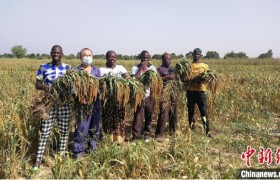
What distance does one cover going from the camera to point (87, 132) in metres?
4.11

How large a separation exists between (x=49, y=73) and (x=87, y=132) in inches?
41.3

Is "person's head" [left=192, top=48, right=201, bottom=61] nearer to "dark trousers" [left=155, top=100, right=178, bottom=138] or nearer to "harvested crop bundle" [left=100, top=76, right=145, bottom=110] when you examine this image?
"dark trousers" [left=155, top=100, right=178, bottom=138]

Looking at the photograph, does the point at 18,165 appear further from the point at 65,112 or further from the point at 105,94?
the point at 105,94

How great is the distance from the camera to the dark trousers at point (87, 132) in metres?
3.99

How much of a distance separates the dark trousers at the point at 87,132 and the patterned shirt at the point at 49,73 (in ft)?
2.33

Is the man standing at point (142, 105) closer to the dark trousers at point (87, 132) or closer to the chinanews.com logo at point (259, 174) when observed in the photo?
the dark trousers at point (87, 132)

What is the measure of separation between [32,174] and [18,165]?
22cm

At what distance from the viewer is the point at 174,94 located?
522 centimetres

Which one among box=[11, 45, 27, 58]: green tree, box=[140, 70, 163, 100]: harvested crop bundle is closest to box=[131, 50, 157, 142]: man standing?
box=[140, 70, 163, 100]: harvested crop bundle

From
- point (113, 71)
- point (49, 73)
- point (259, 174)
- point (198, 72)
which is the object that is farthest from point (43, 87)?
point (259, 174)

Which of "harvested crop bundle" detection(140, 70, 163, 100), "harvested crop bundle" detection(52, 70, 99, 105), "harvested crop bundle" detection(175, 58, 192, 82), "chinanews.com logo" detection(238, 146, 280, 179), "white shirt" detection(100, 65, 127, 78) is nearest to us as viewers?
"chinanews.com logo" detection(238, 146, 280, 179)

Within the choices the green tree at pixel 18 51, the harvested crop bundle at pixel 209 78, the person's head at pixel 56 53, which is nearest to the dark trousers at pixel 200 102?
the harvested crop bundle at pixel 209 78

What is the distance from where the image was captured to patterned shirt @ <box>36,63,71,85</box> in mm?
3818

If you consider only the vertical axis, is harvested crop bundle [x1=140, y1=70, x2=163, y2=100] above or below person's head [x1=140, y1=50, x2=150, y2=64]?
below
